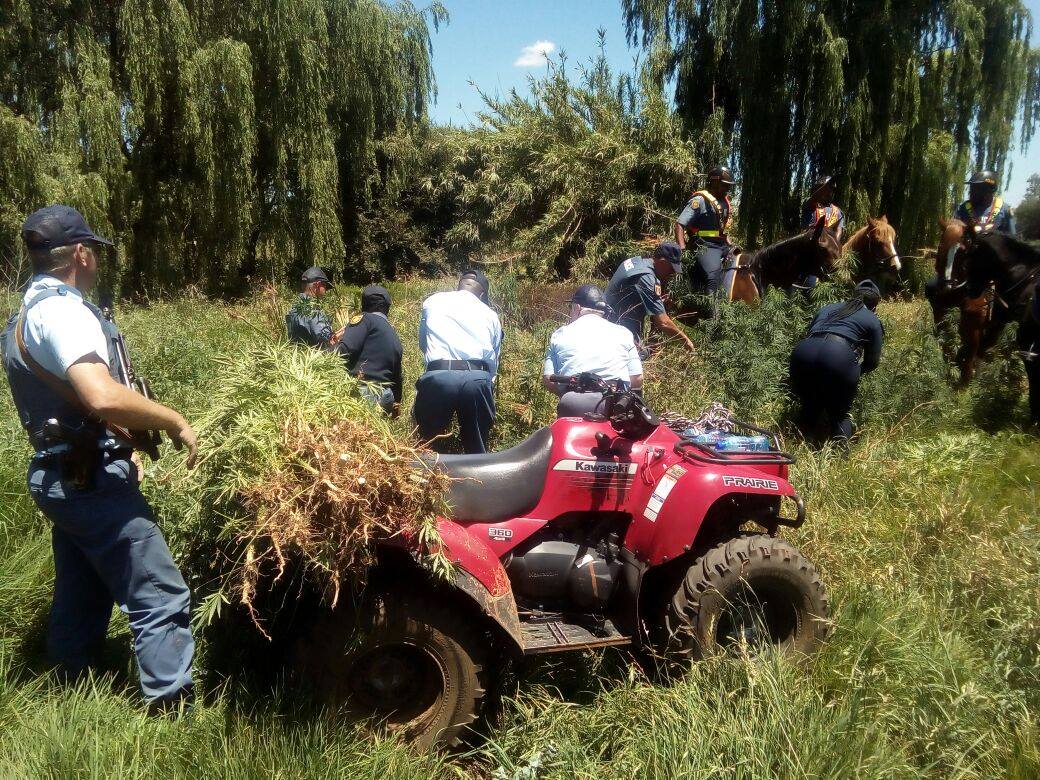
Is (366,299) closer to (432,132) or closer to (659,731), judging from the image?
(659,731)

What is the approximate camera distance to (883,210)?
15828mm

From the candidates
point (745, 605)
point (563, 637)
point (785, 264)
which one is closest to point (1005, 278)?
point (785, 264)

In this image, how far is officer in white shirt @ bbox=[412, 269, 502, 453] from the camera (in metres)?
5.34

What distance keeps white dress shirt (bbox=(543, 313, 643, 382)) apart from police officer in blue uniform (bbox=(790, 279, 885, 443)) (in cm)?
191

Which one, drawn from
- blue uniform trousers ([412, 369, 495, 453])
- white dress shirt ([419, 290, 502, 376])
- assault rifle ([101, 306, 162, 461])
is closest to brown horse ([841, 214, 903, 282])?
white dress shirt ([419, 290, 502, 376])

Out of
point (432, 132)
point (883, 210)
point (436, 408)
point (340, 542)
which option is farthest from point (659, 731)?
point (432, 132)

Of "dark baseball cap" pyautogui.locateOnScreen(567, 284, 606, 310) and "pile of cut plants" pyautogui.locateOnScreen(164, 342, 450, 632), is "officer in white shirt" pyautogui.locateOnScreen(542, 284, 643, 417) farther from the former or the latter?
"pile of cut plants" pyautogui.locateOnScreen(164, 342, 450, 632)

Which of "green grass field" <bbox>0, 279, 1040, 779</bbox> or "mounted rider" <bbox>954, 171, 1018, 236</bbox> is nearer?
"green grass field" <bbox>0, 279, 1040, 779</bbox>

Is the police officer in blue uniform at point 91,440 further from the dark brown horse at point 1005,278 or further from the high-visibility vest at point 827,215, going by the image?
the high-visibility vest at point 827,215

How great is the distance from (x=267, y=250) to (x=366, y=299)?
12201 millimetres

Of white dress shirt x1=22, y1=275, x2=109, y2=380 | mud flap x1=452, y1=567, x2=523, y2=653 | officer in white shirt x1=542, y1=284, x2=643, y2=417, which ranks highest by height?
white dress shirt x1=22, y1=275, x2=109, y2=380

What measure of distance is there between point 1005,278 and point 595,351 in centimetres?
513

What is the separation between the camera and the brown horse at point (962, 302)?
7727 millimetres

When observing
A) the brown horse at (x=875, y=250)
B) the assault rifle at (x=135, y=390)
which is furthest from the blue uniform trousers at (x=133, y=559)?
the brown horse at (x=875, y=250)
